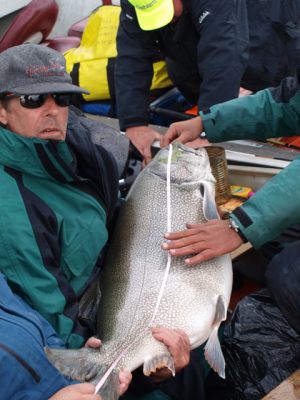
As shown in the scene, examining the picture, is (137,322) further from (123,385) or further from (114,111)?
(114,111)

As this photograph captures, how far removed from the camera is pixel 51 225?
216cm

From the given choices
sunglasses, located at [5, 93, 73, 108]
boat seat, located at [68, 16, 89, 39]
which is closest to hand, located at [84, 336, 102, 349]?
sunglasses, located at [5, 93, 73, 108]

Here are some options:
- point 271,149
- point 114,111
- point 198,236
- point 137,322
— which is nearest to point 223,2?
point 271,149

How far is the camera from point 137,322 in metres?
2.20

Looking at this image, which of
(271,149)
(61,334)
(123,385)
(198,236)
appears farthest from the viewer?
(271,149)

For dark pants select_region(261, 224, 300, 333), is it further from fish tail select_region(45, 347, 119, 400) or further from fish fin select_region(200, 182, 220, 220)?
fish tail select_region(45, 347, 119, 400)

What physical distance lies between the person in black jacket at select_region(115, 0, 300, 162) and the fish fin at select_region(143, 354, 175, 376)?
5.53 ft

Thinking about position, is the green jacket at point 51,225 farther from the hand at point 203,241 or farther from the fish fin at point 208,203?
the fish fin at point 208,203

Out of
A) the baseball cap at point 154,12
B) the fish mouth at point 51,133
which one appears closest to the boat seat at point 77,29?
the baseball cap at point 154,12

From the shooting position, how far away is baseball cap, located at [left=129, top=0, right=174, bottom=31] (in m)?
3.72

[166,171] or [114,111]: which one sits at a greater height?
[166,171]

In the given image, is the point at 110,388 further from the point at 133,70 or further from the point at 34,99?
the point at 133,70

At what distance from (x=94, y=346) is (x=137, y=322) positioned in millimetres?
201

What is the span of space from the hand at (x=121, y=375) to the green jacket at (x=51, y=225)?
0.09 meters
